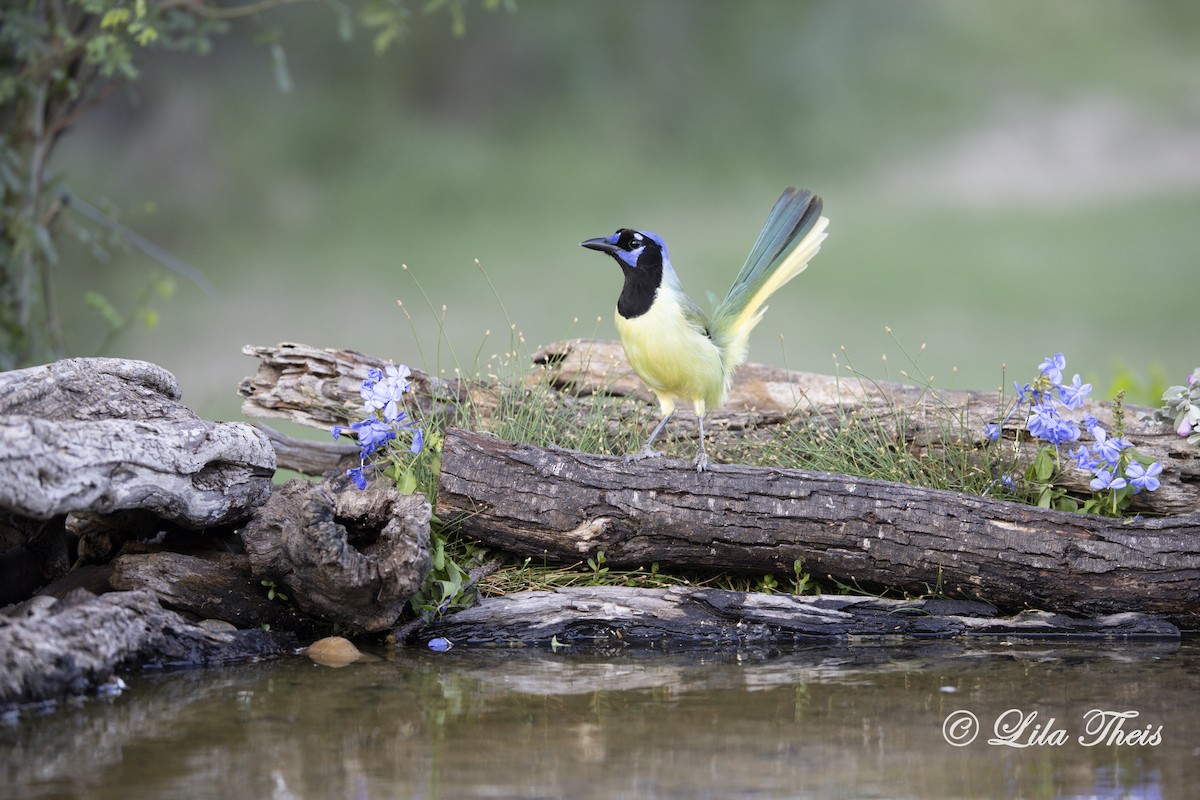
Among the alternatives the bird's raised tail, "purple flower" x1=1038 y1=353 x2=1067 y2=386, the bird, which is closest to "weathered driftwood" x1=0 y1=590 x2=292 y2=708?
the bird

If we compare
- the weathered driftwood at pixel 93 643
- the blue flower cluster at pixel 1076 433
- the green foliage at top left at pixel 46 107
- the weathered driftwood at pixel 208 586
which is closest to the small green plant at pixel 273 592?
the weathered driftwood at pixel 208 586

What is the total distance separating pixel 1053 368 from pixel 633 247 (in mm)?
1510

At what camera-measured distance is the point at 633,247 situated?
376cm

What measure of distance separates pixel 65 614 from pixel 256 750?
0.79m

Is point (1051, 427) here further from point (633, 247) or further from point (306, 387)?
point (306, 387)

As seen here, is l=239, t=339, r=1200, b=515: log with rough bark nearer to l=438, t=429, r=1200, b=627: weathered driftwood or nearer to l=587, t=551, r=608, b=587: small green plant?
l=438, t=429, r=1200, b=627: weathered driftwood

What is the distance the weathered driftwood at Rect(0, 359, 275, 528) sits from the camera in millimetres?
2809

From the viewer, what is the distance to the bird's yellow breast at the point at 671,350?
3.63 metres

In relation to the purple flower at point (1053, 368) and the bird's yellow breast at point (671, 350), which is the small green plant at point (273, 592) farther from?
the purple flower at point (1053, 368)

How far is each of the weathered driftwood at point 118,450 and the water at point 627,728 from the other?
0.49 meters

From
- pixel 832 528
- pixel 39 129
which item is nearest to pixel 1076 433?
pixel 832 528

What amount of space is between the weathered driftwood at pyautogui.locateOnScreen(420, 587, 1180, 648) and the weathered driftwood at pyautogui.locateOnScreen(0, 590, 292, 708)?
65 centimetres

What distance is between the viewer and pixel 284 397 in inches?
173

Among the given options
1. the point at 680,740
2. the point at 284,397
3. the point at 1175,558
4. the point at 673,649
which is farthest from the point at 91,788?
the point at 1175,558
